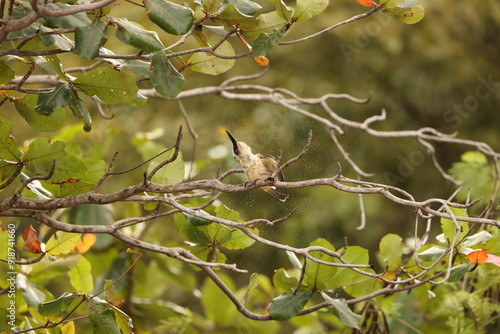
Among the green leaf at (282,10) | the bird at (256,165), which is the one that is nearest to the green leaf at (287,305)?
the bird at (256,165)

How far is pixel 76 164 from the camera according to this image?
129 cm

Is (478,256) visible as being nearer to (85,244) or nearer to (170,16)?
(170,16)

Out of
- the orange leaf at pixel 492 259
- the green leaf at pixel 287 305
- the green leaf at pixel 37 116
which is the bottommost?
the green leaf at pixel 287 305

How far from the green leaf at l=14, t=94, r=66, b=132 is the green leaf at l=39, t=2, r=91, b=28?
0.29 metres

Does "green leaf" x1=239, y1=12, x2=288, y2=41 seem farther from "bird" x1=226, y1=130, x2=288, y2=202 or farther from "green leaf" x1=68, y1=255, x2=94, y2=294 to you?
"green leaf" x1=68, y1=255, x2=94, y2=294

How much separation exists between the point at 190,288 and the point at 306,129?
0.87 m

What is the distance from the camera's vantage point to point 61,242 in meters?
1.50

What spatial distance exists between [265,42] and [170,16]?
7.6 inches

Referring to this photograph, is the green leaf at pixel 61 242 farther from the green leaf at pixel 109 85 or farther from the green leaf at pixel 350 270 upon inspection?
the green leaf at pixel 350 270

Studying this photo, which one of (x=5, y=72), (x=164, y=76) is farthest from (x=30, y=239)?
(x=164, y=76)

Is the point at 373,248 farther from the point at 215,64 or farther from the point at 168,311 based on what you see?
the point at 215,64

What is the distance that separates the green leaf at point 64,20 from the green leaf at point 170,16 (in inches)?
4.3

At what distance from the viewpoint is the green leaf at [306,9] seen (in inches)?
46.2

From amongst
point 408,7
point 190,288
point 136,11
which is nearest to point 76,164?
point 408,7
